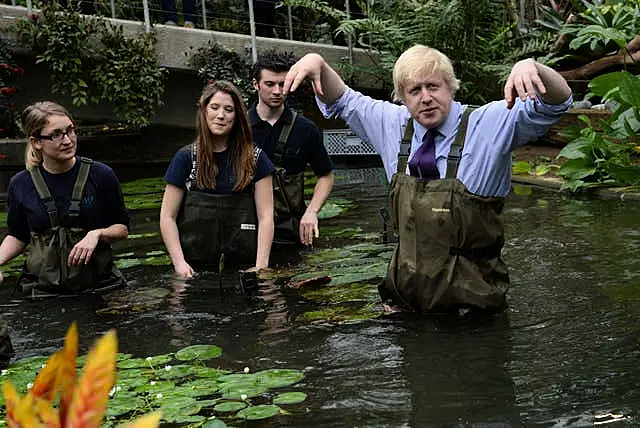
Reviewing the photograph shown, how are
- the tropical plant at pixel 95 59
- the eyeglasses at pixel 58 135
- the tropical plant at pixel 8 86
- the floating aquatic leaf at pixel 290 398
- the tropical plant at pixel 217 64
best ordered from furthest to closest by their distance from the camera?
the tropical plant at pixel 217 64
the tropical plant at pixel 95 59
the tropical plant at pixel 8 86
the eyeglasses at pixel 58 135
the floating aquatic leaf at pixel 290 398

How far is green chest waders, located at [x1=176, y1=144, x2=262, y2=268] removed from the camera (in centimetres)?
643

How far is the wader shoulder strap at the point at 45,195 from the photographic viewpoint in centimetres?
576

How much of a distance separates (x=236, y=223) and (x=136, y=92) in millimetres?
6888

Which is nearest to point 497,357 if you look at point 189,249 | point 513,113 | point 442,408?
point 442,408

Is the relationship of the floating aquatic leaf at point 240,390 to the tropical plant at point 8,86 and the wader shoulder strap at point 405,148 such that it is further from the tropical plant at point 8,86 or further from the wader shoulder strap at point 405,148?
the tropical plant at point 8,86

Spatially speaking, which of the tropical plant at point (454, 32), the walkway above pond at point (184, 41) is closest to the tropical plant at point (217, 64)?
the walkway above pond at point (184, 41)

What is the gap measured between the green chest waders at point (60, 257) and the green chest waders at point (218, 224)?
634 millimetres

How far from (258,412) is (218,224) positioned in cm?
302

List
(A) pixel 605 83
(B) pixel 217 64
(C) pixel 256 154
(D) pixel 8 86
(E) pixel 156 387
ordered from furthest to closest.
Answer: (B) pixel 217 64
(D) pixel 8 86
(A) pixel 605 83
(C) pixel 256 154
(E) pixel 156 387

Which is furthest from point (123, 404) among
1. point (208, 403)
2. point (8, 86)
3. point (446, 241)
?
point (8, 86)

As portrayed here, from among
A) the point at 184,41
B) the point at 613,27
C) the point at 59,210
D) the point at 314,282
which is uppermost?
the point at 184,41

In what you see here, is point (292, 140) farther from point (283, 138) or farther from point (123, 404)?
point (123, 404)

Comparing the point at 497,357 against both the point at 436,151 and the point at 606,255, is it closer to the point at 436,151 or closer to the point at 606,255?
the point at 436,151

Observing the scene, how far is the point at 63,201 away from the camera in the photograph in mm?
5852
